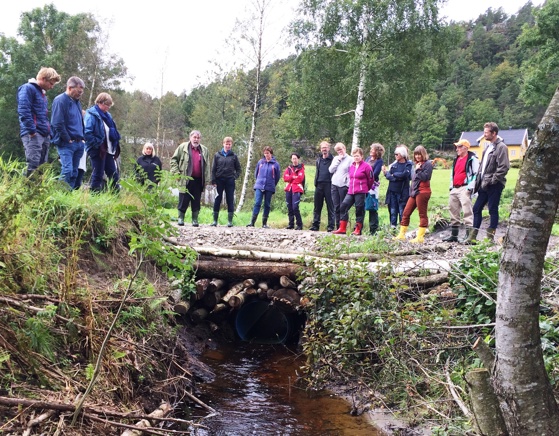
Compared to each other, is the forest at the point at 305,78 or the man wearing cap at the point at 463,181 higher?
the forest at the point at 305,78

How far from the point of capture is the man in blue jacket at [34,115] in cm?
609

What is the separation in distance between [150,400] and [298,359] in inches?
113

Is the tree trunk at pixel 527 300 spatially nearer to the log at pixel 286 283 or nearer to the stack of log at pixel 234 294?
the stack of log at pixel 234 294

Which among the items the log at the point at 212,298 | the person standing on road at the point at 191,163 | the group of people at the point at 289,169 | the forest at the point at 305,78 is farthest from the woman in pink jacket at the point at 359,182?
the forest at the point at 305,78

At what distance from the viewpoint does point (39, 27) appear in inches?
1334

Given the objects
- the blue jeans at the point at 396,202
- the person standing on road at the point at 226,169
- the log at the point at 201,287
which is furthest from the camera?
the blue jeans at the point at 396,202

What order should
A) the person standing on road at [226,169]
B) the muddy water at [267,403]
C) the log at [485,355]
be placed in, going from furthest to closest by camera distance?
the person standing on road at [226,169] < the muddy water at [267,403] < the log at [485,355]

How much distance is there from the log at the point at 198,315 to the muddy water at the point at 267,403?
62cm

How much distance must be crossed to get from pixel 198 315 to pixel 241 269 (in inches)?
36.7

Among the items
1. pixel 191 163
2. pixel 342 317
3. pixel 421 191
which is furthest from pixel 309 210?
pixel 342 317

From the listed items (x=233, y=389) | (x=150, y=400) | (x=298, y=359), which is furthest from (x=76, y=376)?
(x=298, y=359)

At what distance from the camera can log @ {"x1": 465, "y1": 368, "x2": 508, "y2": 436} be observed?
2498mm

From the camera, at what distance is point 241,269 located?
6727 millimetres

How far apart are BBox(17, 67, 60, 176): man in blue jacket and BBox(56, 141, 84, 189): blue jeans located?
0.88 feet
